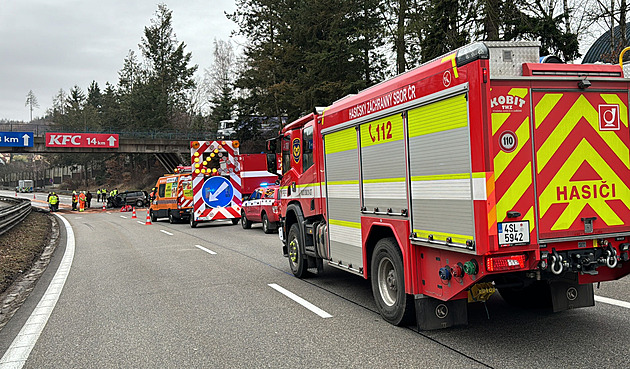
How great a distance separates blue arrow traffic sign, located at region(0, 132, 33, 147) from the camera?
48594mm

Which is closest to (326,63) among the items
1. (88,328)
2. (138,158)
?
(88,328)

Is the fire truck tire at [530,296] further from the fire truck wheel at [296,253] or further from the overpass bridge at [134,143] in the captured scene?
the overpass bridge at [134,143]

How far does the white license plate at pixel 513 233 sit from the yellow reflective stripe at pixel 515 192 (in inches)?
4.0

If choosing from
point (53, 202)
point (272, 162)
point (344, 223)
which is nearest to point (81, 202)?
point (53, 202)

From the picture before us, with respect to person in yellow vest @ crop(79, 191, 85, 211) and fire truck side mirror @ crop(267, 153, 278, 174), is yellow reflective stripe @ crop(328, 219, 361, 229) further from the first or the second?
person in yellow vest @ crop(79, 191, 85, 211)

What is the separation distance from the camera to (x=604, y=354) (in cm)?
498

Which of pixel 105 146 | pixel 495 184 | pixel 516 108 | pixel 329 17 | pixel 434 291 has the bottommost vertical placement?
pixel 434 291

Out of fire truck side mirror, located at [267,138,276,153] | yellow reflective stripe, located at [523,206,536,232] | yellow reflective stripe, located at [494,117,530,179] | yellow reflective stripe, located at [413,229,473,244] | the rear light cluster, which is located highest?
fire truck side mirror, located at [267,138,276,153]

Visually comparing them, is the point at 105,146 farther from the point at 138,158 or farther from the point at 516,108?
the point at 516,108

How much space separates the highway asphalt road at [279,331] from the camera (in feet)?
17.0

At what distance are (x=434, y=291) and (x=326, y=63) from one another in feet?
93.9

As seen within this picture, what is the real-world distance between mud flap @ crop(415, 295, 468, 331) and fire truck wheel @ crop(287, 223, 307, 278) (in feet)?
12.8

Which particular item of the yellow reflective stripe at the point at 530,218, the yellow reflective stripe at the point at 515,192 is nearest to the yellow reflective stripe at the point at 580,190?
the yellow reflective stripe at the point at 530,218

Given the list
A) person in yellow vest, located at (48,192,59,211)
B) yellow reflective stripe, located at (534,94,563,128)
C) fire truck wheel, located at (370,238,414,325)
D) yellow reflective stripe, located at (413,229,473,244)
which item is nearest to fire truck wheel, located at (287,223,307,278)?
fire truck wheel, located at (370,238,414,325)
